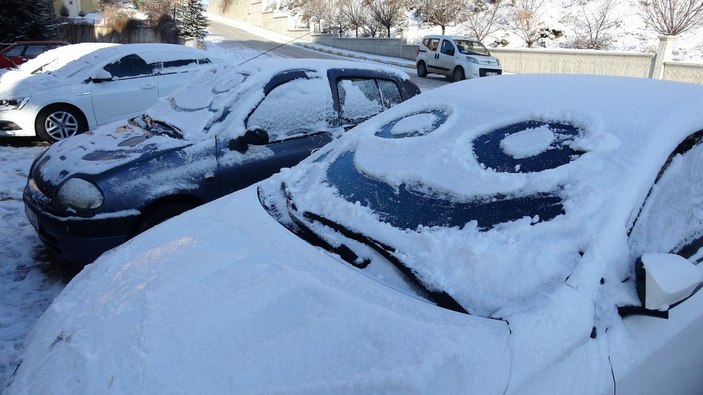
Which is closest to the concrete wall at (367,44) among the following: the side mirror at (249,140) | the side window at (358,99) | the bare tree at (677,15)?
the bare tree at (677,15)

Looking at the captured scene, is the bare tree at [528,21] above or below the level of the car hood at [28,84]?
above

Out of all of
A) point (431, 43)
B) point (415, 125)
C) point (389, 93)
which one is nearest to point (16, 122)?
point (389, 93)

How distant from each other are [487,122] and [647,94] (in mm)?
668

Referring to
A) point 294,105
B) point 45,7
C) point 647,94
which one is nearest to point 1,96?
point 294,105

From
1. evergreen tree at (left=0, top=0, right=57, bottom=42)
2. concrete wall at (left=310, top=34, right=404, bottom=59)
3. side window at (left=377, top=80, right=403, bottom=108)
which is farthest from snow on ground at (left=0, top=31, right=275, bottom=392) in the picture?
concrete wall at (left=310, top=34, right=404, bottom=59)

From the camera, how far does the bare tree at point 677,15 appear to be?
1911cm

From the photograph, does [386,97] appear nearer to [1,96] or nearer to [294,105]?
[294,105]

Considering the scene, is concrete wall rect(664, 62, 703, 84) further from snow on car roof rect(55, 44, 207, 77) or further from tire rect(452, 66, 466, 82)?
snow on car roof rect(55, 44, 207, 77)

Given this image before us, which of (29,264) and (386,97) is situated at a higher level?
(386,97)

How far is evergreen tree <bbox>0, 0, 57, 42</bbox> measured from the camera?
19703 millimetres

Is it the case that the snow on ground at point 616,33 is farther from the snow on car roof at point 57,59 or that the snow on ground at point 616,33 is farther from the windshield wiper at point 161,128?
the windshield wiper at point 161,128

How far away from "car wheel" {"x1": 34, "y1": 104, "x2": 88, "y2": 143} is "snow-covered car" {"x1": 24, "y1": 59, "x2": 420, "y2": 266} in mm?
3374

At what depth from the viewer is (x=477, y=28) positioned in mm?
28344

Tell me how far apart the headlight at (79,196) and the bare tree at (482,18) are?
1074 inches
